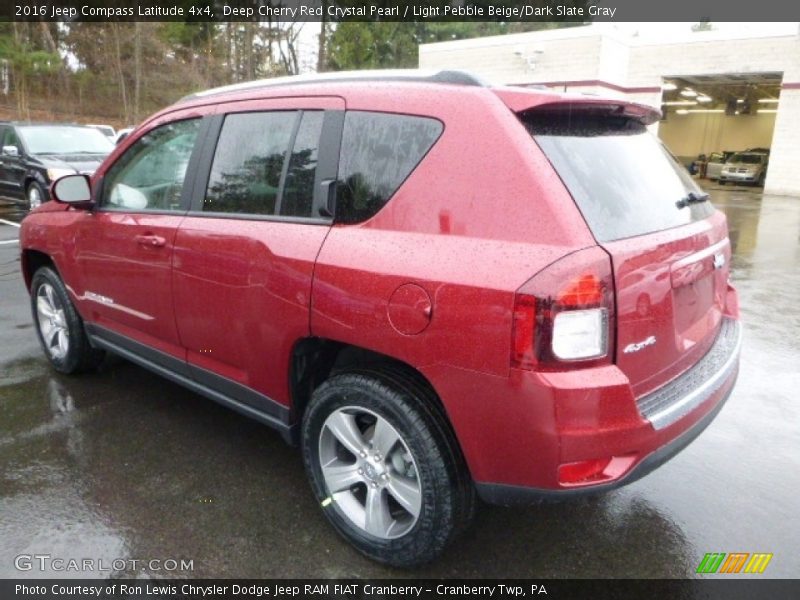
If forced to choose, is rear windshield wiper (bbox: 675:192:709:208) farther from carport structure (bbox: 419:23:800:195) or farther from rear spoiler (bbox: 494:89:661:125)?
carport structure (bbox: 419:23:800:195)

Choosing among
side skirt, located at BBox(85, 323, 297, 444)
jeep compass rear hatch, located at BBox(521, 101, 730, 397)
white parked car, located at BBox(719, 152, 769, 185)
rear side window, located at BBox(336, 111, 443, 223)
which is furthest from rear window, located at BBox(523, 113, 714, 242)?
white parked car, located at BBox(719, 152, 769, 185)

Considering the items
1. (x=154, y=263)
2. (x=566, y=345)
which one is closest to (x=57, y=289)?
(x=154, y=263)

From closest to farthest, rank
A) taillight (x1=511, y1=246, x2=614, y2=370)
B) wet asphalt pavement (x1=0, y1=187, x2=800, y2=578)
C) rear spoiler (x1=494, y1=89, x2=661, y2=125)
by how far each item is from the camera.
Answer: taillight (x1=511, y1=246, x2=614, y2=370) < rear spoiler (x1=494, y1=89, x2=661, y2=125) < wet asphalt pavement (x1=0, y1=187, x2=800, y2=578)

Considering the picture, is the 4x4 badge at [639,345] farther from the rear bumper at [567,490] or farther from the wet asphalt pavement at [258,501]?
the wet asphalt pavement at [258,501]

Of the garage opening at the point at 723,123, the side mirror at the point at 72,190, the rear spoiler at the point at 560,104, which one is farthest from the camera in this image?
the garage opening at the point at 723,123

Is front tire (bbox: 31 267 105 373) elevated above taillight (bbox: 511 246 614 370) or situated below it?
below

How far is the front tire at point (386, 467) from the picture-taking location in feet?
7.34

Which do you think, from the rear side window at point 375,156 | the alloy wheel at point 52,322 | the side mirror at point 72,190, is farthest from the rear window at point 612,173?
the alloy wheel at point 52,322

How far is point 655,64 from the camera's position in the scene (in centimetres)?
2625

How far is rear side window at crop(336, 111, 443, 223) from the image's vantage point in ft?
7.62

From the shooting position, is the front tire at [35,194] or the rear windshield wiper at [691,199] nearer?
the rear windshield wiper at [691,199]

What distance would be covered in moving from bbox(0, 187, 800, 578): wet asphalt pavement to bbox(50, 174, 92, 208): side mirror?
1271 mm

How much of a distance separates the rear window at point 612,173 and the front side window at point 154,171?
1.94 m

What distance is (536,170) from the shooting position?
2068 mm
